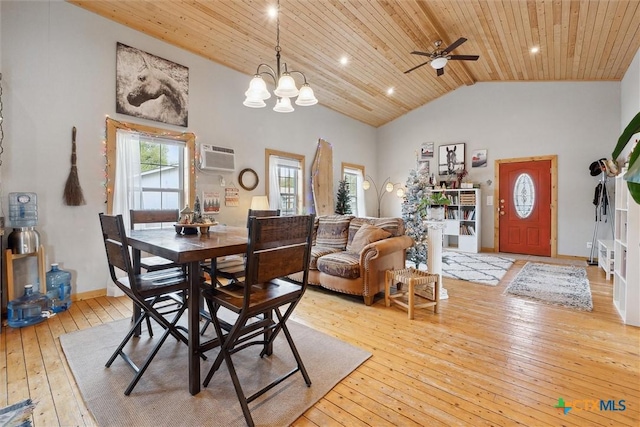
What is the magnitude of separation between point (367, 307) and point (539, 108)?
5.90m

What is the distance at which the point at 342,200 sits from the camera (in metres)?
Result: 6.89

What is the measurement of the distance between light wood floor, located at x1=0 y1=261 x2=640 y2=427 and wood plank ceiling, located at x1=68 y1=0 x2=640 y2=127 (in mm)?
3474

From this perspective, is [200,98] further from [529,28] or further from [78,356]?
[529,28]

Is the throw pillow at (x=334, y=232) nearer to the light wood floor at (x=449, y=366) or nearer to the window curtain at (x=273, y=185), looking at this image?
the light wood floor at (x=449, y=366)

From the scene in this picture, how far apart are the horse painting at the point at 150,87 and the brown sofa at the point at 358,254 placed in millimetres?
2697

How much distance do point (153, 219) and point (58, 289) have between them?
Answer: 4.62 ft

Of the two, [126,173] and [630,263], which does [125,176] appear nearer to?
[126,173]

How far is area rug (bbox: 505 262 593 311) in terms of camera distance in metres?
3.44

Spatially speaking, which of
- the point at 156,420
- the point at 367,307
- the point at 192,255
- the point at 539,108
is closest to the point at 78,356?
the point at 156,420

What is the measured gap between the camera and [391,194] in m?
8.34

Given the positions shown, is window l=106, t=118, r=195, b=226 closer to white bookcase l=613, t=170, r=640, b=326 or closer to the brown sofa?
the brown sofa

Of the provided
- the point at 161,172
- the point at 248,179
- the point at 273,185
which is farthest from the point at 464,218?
the point at 161,172

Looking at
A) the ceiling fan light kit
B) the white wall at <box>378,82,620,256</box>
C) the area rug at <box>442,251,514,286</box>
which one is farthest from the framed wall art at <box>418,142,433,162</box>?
the ceiling fan light kit

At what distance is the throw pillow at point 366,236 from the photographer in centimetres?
350
